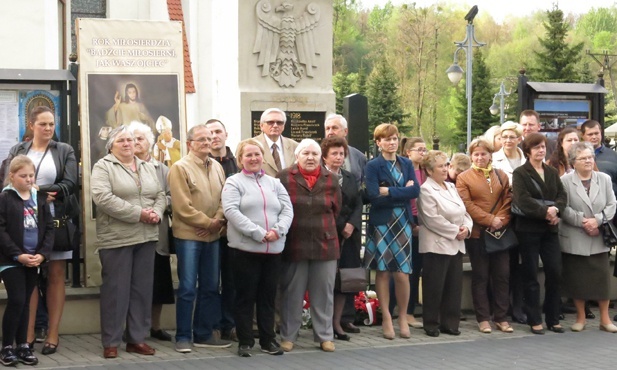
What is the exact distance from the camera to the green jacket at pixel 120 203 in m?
9.06

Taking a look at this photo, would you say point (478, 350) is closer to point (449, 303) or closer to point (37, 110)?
point (449, 303)

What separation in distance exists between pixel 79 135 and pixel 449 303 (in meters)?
3.93

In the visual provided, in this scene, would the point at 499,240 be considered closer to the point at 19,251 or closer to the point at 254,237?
the point at 254,237

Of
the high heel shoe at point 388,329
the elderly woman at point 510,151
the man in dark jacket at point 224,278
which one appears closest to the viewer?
the man in dark jacket at point 224,278

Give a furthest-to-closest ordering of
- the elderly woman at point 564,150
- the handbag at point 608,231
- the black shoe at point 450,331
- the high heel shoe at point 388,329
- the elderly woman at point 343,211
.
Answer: the elderly woman at point 564,150 → the handbag at point 608,231 → the black shoe at point 450,331 → the high heel shoe at point 388,329 → the elderly woman at point 343,211

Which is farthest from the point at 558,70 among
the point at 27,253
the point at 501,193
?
the point at 27,253

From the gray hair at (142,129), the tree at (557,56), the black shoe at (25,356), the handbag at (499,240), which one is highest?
the tree at (557,56)

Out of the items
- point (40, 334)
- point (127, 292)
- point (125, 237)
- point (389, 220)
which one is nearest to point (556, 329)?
point (389, 220)

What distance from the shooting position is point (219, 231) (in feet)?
31.6

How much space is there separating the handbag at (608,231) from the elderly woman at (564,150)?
0.76m

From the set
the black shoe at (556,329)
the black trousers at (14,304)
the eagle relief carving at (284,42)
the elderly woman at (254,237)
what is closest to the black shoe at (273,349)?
the elderly woman at (254,237)

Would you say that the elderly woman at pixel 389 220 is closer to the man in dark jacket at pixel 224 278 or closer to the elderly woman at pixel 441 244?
the elderly woman at pixel 441 244

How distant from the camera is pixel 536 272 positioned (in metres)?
11.0

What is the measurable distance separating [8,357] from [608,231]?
19.8ft
